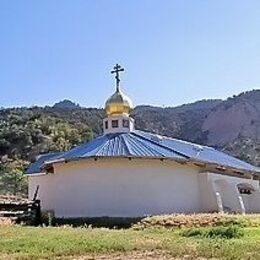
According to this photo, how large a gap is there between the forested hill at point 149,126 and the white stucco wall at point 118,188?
2443 centimetres

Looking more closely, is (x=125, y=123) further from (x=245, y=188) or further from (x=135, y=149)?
(x=245, y=188)

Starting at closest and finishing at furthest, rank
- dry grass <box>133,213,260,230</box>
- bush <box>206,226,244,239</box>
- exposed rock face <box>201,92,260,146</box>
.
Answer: bush <box>206,226,244,239</box>
dry grass <box>133,213,260,230</box>
exposed rock face <box>201,92,260,146</box>

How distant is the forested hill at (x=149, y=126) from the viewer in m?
60.1

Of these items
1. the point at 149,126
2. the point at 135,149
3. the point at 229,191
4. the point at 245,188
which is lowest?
the point at 229,191

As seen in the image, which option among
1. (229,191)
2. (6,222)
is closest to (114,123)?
(229,191)

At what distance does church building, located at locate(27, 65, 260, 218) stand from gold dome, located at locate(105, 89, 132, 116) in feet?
4.80

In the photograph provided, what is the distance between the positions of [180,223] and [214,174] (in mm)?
8997

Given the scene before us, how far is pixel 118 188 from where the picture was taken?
26.1m

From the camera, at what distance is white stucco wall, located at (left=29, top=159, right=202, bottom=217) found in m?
26.1

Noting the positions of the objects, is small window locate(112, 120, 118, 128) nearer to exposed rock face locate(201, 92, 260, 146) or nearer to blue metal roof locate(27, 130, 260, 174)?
blue metal roof locate(27, 130, 260, 174)

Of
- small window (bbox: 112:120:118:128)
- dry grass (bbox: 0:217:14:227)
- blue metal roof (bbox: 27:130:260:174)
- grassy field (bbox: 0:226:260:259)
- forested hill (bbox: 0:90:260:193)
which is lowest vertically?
grassy field (bbox: 0:226:260:259)

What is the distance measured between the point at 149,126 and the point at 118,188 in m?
53.9

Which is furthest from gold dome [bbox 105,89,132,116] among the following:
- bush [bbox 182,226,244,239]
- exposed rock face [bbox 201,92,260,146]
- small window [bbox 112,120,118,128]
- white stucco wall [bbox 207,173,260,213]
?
exposed rock face [bbox 201,92,260,146]

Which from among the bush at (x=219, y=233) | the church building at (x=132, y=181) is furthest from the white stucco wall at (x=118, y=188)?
the bush at (x=219, y=233)
